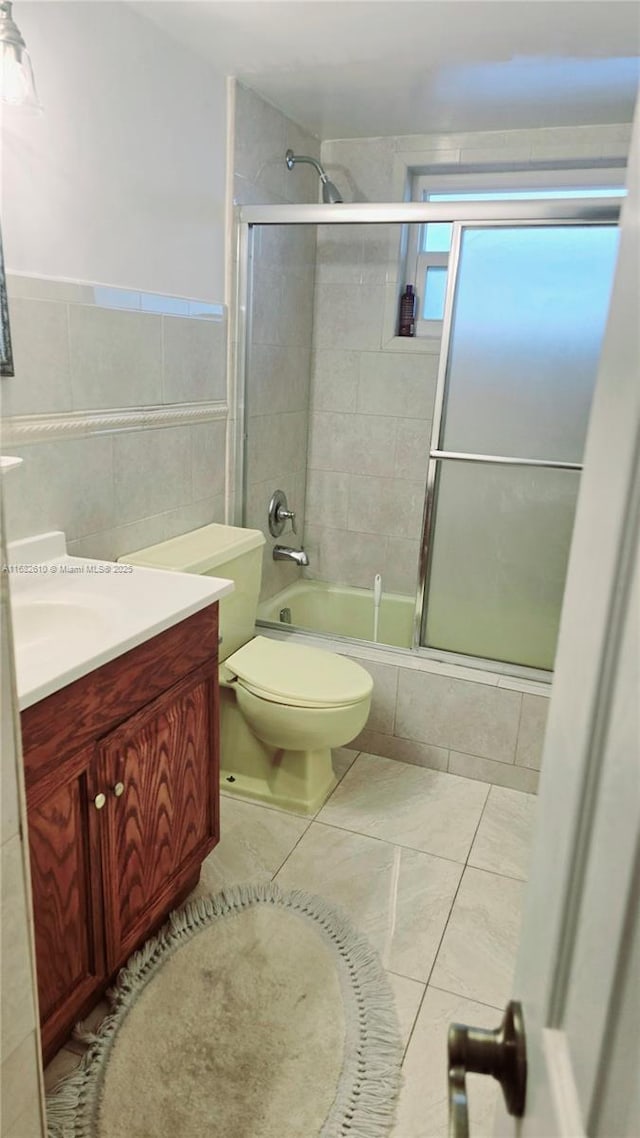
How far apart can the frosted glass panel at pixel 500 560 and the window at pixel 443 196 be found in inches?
33.6

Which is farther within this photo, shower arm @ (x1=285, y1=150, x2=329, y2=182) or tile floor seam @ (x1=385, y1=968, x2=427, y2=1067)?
shower arm @ (x1=285, y1=150, x2=329, y2=182)

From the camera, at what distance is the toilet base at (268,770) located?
2291mm

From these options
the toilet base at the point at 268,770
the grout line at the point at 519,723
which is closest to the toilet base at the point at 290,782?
the toilet base at the point at 268,770

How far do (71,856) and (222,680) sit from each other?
934 millimetres

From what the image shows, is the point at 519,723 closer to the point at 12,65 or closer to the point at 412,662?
the point at 412,662

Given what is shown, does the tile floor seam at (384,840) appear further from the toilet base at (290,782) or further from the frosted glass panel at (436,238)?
the frosted glass panel at (436,238)

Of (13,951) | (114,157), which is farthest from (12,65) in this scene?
(13,951)

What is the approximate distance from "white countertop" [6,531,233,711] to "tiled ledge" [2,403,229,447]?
246mm

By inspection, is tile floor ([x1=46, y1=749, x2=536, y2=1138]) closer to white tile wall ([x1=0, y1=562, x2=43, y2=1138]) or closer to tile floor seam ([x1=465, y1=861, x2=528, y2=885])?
tile floor seam ([x1=465, y1=861, x2=528, y2=885])

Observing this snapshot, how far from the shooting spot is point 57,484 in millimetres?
1834

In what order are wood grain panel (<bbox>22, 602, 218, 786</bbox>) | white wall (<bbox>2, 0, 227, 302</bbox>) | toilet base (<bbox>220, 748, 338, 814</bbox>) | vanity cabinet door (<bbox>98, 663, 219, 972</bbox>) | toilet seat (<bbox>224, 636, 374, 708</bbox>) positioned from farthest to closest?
toilet base (<bbox>220, 748, 338, 814</bbox>) < toilet seat (<bbox>224, 636, 374, 708</bbox>) < white wall (<bbox>2, 0, 227, 302</bbox>) < vanity cabinet door (<bbox>98, 663, 219, 972</bbox>) < wood grain panel (<bbox>22, 602, 218, 786</bbox>)

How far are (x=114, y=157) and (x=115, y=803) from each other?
157 centimetres

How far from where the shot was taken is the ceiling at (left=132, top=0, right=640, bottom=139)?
6.06 ft

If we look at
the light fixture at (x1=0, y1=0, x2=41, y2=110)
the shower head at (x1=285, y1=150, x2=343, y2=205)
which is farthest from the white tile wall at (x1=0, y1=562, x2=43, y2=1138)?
the shower head at (x1=285, y1=150, x2=343, y2=205)
